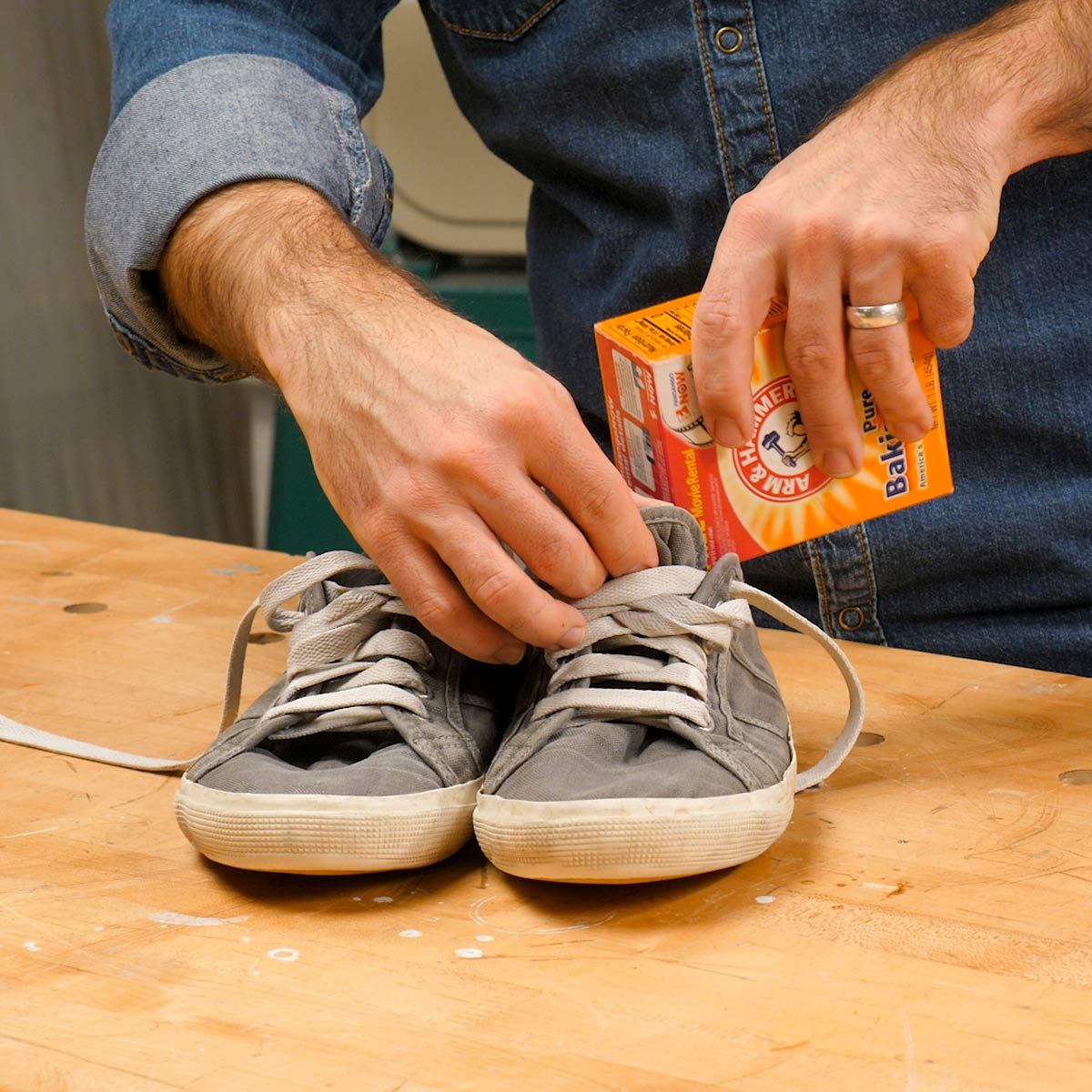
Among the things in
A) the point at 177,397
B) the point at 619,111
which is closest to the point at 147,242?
the point at 619,111

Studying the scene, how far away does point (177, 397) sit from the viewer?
2029mm

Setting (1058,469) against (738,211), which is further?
(1058,469)

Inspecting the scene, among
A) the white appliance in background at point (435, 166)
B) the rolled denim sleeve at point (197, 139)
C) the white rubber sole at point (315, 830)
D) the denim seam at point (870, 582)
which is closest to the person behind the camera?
the white rubber sole at point (315, 830)

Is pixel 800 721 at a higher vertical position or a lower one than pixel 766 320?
lower

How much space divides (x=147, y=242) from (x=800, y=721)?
48cm

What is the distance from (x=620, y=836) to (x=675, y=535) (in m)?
0.18

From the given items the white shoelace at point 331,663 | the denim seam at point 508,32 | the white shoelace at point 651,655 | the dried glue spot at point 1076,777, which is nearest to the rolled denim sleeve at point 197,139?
the denim seam at point 508,32

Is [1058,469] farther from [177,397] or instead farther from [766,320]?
[177,397]

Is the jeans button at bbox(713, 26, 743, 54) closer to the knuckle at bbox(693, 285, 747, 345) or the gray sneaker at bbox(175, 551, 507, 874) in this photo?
the knuckle at bbox(693, 285, 747, 345)

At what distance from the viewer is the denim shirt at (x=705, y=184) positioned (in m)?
0.78

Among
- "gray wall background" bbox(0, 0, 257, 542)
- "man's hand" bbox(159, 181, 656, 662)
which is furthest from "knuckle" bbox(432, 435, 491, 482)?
"gray wall background" bbox(0, 0, 257, 542)

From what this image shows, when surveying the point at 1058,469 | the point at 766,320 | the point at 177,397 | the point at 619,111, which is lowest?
the point at 177,397

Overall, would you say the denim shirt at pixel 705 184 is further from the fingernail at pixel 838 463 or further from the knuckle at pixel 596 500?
the knuckle at pixel 596 500

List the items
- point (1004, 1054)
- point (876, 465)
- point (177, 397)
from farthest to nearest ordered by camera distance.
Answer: point (177, 397) < point (876, 465) < point (1004, 1054)
